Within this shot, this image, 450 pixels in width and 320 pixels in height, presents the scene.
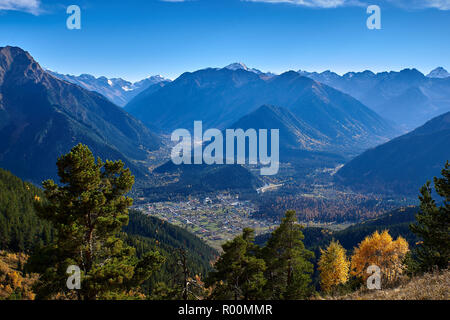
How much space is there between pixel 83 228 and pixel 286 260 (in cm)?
1667

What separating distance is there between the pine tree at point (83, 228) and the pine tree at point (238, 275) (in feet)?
22.9

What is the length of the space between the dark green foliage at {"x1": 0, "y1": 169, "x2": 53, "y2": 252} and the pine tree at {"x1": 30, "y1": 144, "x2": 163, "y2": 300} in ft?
192

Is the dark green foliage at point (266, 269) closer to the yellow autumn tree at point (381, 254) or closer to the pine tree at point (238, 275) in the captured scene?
the pine tree at point (238, 275)

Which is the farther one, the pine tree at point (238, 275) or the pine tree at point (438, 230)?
the pine tree at point (438, 230)

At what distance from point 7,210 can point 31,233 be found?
14.2 m

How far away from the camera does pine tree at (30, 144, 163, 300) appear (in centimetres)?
1741

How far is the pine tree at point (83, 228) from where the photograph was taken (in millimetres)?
17406

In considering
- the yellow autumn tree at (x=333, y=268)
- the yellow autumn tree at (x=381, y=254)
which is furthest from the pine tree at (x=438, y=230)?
the yellow autumn tree at (x=381, y=254)

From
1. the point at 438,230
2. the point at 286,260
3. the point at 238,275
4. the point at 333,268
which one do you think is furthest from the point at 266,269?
the point at 333,268

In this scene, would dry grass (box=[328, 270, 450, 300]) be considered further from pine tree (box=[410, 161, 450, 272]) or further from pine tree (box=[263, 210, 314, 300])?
pine tree (box=[410, 161, 450, 272])

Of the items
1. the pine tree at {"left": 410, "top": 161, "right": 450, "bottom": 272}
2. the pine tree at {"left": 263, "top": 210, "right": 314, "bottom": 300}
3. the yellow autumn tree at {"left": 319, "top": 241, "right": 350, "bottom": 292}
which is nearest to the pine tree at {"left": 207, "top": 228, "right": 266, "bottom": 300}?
the pine tree at {"left": 263, "top": 210, "right": 314, "bottom": 300}

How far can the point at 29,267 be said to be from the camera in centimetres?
1795

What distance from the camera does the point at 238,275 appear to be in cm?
2245
